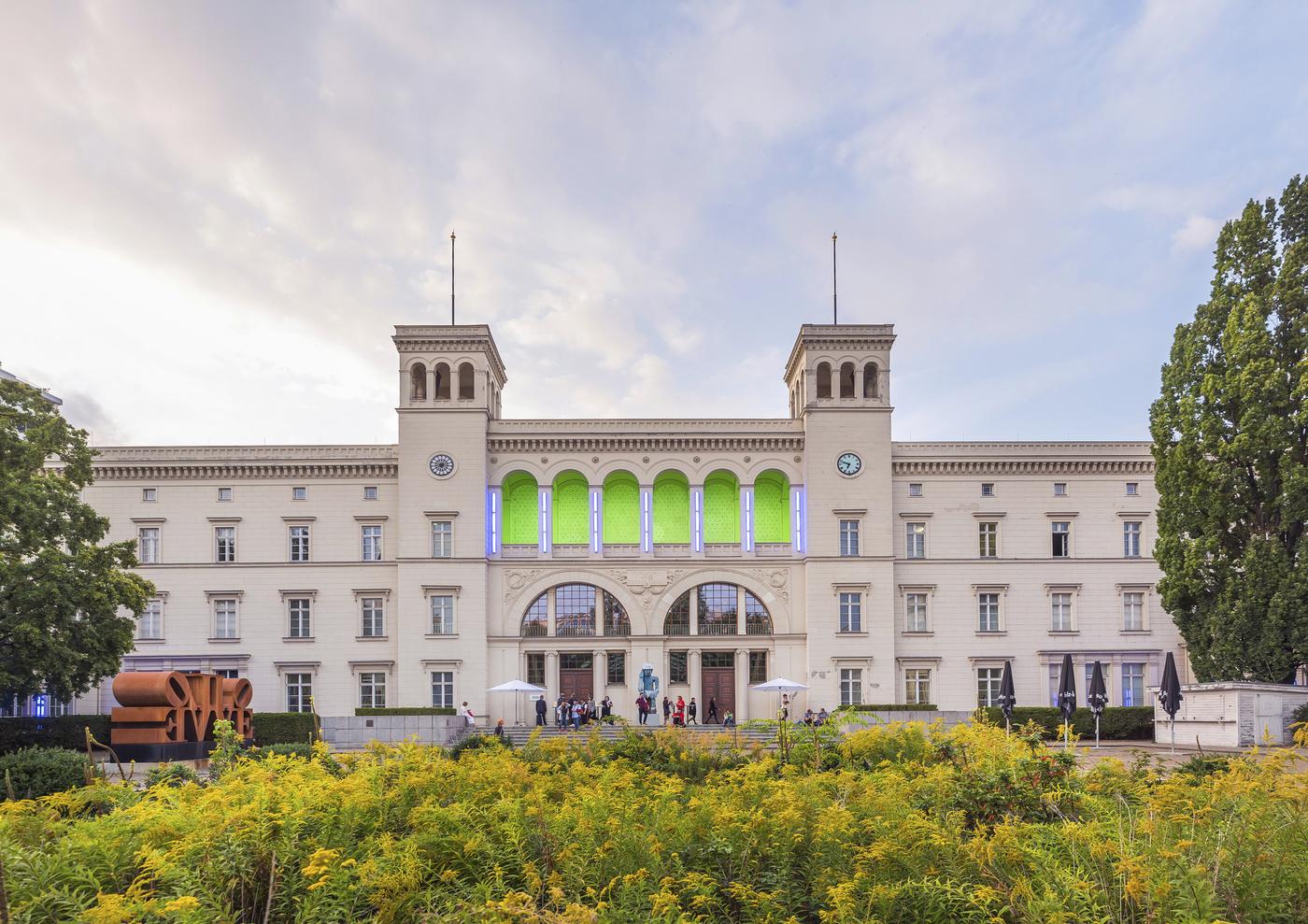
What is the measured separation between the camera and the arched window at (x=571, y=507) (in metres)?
45.1

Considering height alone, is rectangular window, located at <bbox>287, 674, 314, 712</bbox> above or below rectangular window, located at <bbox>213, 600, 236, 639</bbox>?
below

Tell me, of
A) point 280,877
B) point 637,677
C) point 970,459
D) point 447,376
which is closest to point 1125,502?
point 970,459

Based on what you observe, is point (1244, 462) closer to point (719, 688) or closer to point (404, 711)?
point (719, 688)

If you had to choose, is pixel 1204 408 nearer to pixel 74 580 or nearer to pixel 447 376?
pixel 447 376

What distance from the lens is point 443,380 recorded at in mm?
44562

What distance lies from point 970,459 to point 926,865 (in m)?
39.6

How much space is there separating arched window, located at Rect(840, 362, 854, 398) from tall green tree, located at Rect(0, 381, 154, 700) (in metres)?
30.6

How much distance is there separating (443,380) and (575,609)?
41.0 ft

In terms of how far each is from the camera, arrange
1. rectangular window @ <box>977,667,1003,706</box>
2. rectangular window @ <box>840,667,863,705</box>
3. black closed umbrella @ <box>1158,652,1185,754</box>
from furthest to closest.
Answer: rectangular window @ <box>977,667,1003,706</box> < rectangular window @ <box>840,667,863,705</box> < black closed umbrella @ <box>1158,652,1185,754</box>

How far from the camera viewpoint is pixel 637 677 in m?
42.8

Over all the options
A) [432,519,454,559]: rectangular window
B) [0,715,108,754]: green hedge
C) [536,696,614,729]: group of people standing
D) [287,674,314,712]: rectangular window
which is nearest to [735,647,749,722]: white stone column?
[536,696,614,729]: group of people standing

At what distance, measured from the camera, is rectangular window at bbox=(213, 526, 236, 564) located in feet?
142

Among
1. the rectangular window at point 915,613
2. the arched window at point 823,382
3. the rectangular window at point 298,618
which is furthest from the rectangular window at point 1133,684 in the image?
the rectangular window at point 298,618

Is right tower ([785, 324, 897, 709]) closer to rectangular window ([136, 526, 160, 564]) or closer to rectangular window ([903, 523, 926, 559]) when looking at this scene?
rectangular window ([903, 523, 926, 559])
